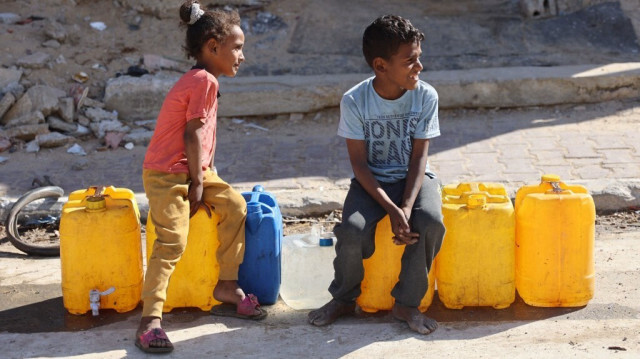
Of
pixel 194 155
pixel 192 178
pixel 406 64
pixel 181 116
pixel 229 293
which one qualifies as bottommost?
pixel 229 293

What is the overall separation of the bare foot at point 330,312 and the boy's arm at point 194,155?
0.79 meters

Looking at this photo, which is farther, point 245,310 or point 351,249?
point 245,310

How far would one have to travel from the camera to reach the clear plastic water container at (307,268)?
14.9ft

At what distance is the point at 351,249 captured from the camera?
4.05 m

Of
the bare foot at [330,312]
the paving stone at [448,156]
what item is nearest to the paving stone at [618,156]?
the paving stone at [448,156]

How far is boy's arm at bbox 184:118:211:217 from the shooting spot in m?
4.08

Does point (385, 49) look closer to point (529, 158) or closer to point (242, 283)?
point (242, 283)

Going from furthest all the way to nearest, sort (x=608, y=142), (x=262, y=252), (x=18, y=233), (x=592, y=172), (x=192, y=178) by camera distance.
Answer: (x=608, y=142) → (x=592, y=172) → (x=18, y=233) → (x=262, y=252) → (x=192, y=178)

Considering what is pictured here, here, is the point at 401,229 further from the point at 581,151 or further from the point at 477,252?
the point at 581,151

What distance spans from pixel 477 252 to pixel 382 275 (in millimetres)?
469

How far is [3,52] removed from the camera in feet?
27.1

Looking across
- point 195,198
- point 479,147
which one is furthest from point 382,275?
point 479,147

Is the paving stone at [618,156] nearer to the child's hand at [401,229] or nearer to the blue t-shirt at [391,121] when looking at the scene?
the blue t-shirt at [391,121]

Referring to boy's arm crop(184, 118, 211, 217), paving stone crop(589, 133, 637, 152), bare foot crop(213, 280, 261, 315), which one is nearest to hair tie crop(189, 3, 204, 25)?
boy's arm crop(184, 118, 211, 217)
